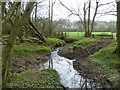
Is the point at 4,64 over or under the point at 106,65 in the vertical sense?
over

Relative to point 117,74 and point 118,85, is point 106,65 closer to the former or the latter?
point 117,74

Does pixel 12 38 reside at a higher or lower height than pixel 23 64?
higher

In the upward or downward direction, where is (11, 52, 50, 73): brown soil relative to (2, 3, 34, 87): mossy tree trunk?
downward

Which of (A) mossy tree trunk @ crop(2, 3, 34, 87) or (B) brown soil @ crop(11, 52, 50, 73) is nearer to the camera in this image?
(A) mossy tree trunk @ crop(2, 3, 34, 87)

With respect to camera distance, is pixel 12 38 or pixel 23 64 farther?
pixel 23 64

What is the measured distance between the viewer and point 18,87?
4.19m

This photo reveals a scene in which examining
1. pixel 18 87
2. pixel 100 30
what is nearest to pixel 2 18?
pixel 18 87

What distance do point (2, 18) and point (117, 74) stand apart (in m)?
6.92

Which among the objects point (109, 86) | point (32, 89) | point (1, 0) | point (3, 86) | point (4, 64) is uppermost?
point (1, 0)

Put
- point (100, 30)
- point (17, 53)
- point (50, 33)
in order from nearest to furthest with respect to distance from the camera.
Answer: point (17, 53), point (50, 33), point (100, 30)

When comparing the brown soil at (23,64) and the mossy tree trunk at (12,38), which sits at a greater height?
the mossy tree trunk at (12,38)

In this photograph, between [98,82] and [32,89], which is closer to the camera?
[32,89]

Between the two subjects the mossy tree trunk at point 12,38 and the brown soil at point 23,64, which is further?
the brown soil at point 23,64

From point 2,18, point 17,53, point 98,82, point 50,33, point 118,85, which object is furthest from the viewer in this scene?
point 50,33
